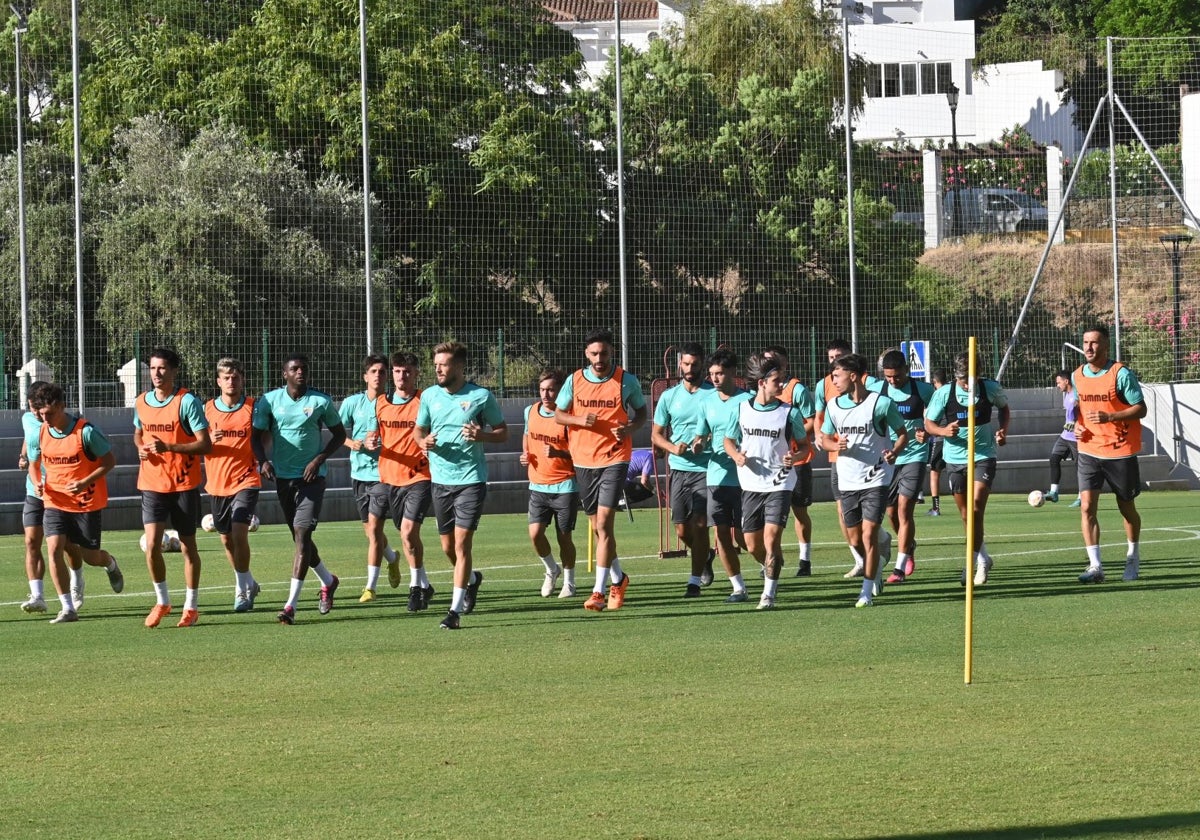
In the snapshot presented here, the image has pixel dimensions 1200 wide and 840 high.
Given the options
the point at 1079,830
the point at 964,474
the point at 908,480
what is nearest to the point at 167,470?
the point at 908,480

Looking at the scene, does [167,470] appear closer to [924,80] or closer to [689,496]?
[689,496]

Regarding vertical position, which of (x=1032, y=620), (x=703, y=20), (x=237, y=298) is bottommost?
(x=1032, y=620)

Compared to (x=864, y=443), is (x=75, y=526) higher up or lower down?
lower down

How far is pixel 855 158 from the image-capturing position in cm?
3472

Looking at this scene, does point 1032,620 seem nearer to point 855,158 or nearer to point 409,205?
point 409,205

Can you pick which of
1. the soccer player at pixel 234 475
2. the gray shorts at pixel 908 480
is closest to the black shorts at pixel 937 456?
the gray shorts at pixel 908 480

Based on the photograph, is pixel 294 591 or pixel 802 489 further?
pixel 802 489

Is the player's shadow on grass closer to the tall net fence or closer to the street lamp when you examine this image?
the tall net fence

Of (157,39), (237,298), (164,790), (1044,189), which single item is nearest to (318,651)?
(164,790)

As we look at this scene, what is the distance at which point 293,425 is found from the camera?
14438 millimetres

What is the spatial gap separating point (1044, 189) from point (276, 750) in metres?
34.8

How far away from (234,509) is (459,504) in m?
2.22

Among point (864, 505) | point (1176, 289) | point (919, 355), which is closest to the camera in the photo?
point (864, 505)

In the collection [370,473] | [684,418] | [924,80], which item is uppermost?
[924,80]
